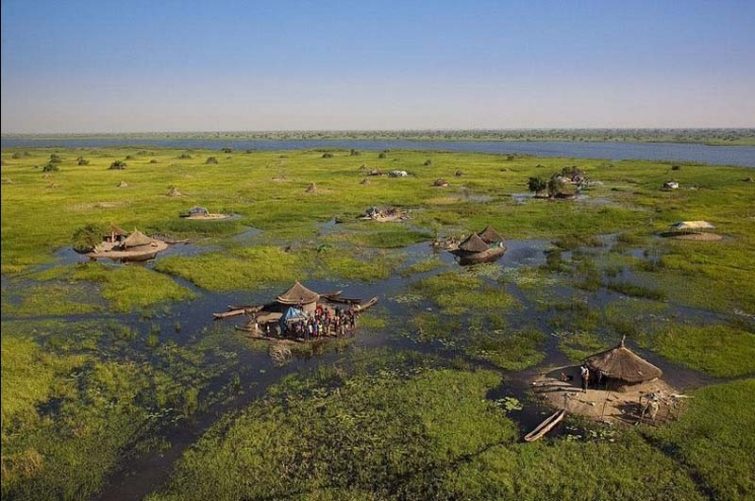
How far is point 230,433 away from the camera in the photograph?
1991 cm

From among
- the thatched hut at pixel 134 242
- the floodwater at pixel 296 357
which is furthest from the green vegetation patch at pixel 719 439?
the thatched hut at pixel 134 242

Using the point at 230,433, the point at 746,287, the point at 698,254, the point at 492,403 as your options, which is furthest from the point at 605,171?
the point at 230,433

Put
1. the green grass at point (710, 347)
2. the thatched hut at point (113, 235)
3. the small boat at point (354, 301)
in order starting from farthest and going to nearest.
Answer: the thatched hut at point (113, 235)
the small boat at point (354, 301)
the green grass at point (710, 347)

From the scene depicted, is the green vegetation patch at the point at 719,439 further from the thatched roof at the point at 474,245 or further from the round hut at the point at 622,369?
the thatched roof at the point at 474,245

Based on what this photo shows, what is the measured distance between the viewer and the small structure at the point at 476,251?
44.0 meters

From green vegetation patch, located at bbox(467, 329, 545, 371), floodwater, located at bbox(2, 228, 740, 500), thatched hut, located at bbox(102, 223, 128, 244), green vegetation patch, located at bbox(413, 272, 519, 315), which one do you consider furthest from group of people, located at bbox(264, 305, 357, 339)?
thatched hut, located at bbox(102, 223, 128, 244)

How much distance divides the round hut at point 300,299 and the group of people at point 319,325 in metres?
0.80

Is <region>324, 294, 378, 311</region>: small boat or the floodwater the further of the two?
<region>324, 294, 378, 311</region>: small boat

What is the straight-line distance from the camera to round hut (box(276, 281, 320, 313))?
100ft

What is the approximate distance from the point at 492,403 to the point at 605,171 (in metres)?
95.9

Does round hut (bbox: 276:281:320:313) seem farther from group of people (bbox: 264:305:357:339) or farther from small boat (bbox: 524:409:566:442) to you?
small boat (bbox: 524:409:566:442)

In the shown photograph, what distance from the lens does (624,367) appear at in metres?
22.7

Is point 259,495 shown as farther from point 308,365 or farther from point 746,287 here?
point 746,287

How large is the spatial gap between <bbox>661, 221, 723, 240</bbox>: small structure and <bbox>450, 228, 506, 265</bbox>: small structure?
60.1 feet
